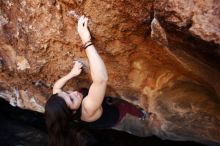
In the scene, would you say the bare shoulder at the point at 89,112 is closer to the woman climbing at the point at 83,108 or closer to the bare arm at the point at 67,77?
the woman climbing at the point at 83,108

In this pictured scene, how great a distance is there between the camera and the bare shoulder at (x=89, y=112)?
2.51m

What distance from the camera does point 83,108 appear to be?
2566 mm

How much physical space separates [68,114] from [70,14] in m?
0.66

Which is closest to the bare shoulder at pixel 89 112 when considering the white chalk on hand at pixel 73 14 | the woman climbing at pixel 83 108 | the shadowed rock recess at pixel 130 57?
the woman climbing at pixel 83 108

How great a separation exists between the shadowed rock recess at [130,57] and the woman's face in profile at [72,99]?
0.98 ft

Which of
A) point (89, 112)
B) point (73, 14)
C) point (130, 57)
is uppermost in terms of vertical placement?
point (73, 14)

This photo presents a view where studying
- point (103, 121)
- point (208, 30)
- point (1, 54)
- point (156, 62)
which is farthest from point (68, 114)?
point (208, 30)

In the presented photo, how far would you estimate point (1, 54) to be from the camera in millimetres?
2998

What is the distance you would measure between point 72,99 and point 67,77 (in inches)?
11.4

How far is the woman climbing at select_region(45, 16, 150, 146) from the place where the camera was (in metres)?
2.39

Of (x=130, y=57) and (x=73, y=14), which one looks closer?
(x=73, y=14)

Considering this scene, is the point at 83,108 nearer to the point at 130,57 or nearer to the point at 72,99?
the point at 72,99

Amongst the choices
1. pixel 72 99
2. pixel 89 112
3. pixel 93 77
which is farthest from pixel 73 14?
pixel 89 112

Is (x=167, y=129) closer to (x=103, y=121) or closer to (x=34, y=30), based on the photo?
(x=103, y=121)
